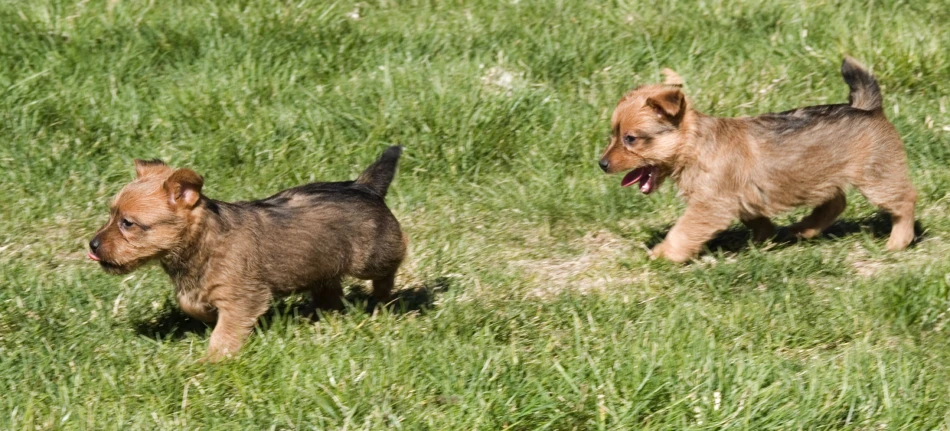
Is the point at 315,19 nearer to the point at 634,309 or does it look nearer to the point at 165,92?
the point at 165,92

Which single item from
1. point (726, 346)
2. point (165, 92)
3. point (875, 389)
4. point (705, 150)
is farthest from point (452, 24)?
point (875, 389)

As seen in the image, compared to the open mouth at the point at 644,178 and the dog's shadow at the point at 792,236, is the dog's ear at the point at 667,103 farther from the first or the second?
the dog's shadow at the point at 792,236

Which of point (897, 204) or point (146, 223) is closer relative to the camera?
point (146, 223)

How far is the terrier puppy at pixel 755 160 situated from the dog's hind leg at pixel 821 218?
0.49 ft

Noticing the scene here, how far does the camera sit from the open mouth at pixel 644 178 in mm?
6855

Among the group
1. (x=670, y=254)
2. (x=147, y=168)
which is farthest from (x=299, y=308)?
(x=670, y=254)

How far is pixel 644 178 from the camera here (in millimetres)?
6906

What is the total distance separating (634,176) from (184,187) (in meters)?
2.65

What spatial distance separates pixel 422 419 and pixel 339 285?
1445mm

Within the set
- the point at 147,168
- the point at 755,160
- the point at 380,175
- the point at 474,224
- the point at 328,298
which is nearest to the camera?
the point at 147,168

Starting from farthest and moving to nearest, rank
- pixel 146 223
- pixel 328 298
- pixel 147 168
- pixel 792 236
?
pixel 792 236 → pixel 328 298 → pixel 147 168 → pixel 146 223

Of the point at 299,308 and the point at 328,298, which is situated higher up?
the point at 328,298

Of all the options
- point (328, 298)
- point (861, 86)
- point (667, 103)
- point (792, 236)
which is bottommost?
point (328, 298)

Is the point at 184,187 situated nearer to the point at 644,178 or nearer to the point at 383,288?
the point at 383,288
